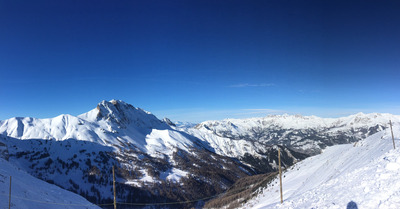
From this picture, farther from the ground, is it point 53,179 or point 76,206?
point 76,206

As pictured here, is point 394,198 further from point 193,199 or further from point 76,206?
point 193,199

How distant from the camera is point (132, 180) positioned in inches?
7849

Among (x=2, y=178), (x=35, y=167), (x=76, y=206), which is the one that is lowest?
(x=35, y=167)

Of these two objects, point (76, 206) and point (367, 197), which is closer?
point (367, 197)

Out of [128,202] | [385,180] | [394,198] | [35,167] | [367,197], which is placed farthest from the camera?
[35,167]

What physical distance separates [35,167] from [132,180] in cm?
9457

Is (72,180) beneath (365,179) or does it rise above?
beneath

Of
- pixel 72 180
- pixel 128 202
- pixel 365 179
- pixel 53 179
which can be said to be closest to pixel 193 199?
pixel 128 202

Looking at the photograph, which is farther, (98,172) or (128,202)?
(98,172)

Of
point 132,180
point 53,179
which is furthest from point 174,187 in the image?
point 53,179

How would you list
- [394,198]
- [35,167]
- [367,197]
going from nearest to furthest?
1. [394,198]
2. [367,197]
3. [35,167]

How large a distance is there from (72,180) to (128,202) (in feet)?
197

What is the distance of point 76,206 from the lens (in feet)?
121

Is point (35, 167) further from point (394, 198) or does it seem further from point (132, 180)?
point (394, 198)
